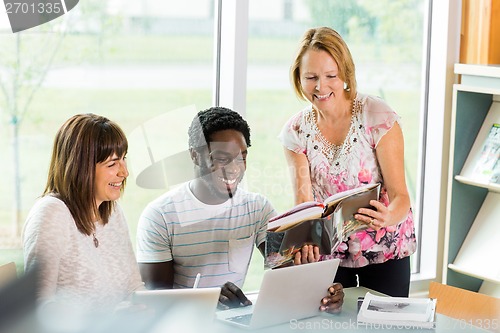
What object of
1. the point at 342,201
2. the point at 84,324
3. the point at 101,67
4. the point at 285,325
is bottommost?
the point at 285,325

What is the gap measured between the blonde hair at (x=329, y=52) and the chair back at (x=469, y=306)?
0.71 m

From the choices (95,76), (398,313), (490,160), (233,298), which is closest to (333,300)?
(398,313)

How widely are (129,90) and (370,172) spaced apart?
108cm

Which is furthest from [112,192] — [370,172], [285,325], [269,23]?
[269,23]

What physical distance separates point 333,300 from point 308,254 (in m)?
0.20

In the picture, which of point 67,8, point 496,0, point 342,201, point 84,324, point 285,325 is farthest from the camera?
point 496,0

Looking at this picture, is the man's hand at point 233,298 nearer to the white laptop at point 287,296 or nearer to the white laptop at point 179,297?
the white laptop at point 287,296

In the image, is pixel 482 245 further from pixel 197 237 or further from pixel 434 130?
pixel 197 237

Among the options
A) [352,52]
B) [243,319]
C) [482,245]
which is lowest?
[482,245]

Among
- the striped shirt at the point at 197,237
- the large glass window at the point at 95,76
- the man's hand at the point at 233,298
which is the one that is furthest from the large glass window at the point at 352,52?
the man's hand at the point at 233,298

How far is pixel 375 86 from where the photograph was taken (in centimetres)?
373

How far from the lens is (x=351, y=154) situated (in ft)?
8.29

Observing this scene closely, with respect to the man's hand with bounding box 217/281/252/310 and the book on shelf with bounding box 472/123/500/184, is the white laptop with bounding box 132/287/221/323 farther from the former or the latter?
the book on shelf with bounding box 472/123/500/184

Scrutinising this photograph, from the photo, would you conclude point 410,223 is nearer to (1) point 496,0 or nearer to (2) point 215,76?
(2) point 215,76
